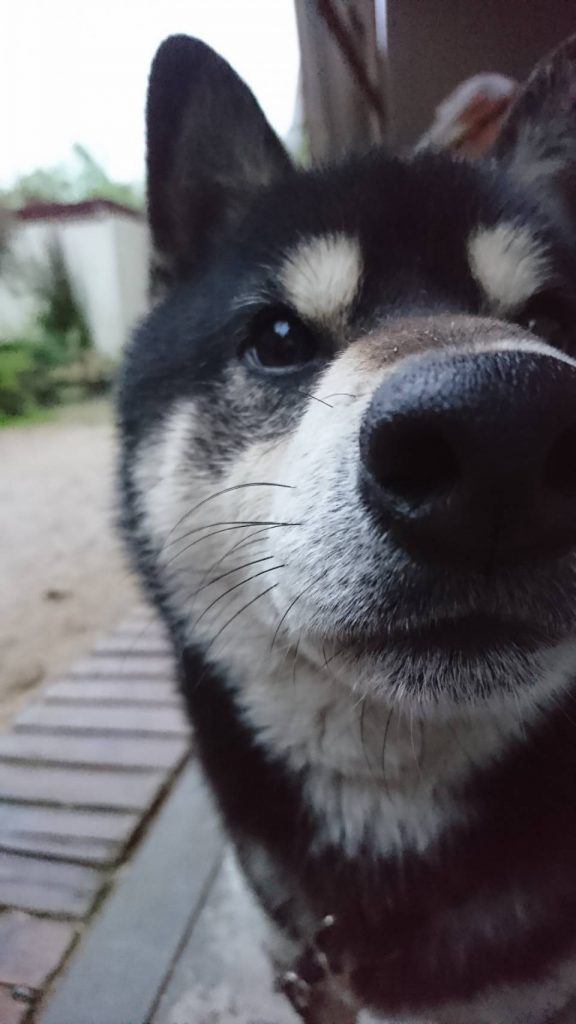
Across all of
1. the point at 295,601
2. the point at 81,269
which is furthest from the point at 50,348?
the point at 295,601

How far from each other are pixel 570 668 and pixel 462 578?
0.96ft

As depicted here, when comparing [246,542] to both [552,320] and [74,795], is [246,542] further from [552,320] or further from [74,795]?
[74,795]

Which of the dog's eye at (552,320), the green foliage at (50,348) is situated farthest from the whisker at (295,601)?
the green foliage at (50,348)

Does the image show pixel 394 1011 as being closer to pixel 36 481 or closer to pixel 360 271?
pixel 360 271

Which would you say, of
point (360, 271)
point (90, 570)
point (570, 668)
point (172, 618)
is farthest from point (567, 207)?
point (90, 570)

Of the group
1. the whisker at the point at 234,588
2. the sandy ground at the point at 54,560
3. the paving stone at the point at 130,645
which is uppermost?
the whisker at the point at 234,588

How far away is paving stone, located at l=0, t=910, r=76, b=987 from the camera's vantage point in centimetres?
99

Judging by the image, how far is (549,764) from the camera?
0.74m

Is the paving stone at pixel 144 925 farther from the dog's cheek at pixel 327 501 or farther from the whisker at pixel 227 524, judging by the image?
the dog's cheek at pixel 327 501

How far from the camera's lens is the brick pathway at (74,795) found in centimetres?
104

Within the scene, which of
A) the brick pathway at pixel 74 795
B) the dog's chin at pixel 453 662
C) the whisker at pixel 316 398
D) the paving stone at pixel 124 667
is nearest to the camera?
the dog's chin at pixel 453 662

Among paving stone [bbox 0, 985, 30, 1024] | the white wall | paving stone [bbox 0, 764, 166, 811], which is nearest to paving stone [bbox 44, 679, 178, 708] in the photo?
paving stone [bbox 0, 764, 166, 811]

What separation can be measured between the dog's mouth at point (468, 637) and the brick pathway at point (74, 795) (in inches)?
22.0

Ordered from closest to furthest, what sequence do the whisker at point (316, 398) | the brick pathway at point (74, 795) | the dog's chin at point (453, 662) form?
the dog's chin at point (453, 662), the whisker at point (316, 398), the brick pathway at point (74, 795)
